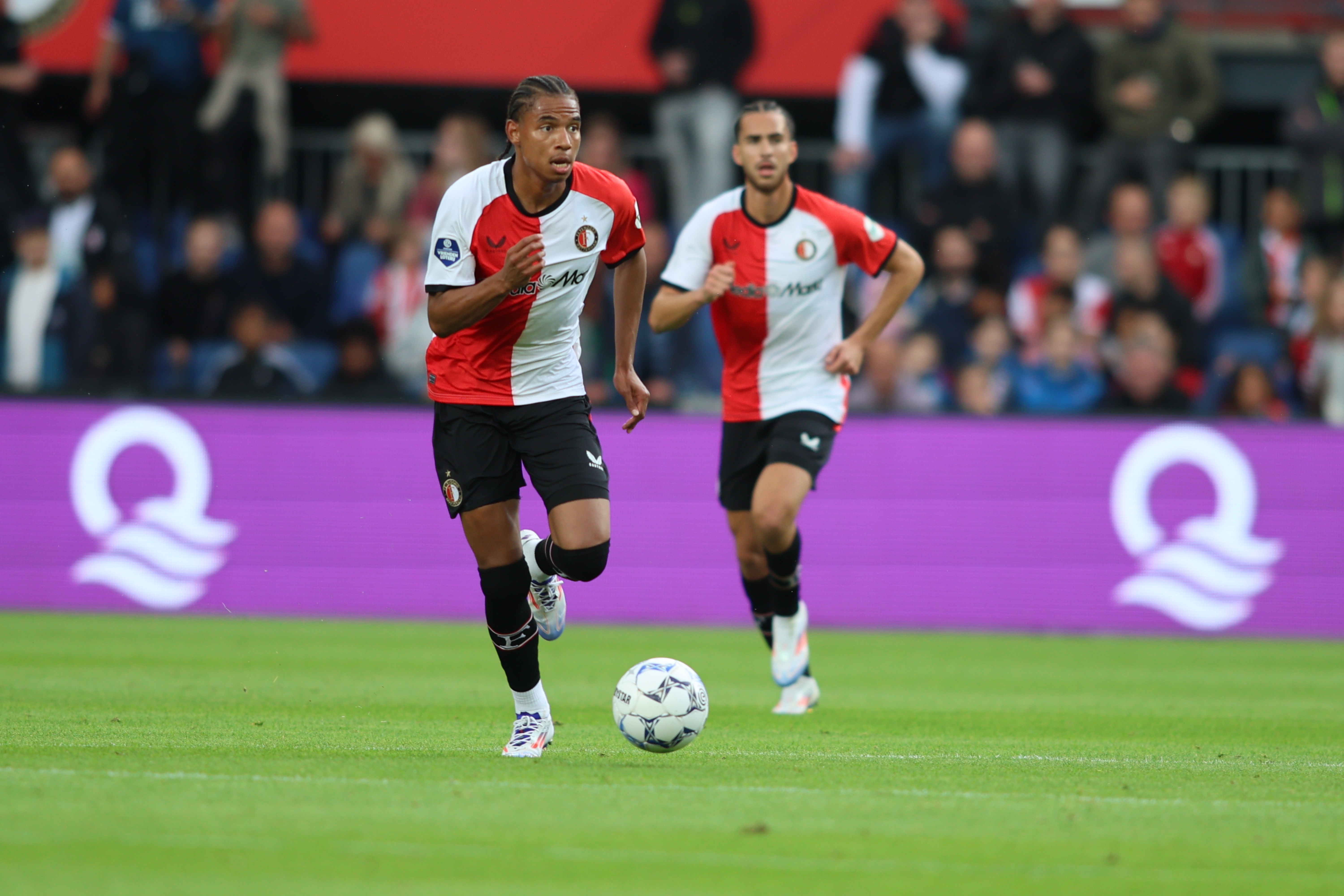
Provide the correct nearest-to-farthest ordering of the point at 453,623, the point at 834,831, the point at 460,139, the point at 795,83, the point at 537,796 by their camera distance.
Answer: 1. the point at 834,831
2. the point at 537,796
3. the point at 453,623
4. the point at 460,139
5. the point at 795,83

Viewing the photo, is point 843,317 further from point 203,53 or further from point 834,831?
point 203,53

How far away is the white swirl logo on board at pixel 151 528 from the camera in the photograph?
14.2 meters

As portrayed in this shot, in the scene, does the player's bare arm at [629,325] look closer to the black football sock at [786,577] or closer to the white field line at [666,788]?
A: the black football sock at [786,577]

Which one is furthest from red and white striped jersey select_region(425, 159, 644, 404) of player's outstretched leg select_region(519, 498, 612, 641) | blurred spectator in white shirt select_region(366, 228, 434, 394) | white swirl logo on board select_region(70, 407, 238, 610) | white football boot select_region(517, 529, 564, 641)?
blurred spectator in white shirt select_region(366, 228, 434, 394)

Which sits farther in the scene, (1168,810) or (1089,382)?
(1089,382)

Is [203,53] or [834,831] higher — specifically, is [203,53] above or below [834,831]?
above

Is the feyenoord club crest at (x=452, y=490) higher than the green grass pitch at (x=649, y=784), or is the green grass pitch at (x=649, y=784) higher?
the feyenoord club crest at (x=452, y=490)

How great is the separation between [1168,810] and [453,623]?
9.28 meters

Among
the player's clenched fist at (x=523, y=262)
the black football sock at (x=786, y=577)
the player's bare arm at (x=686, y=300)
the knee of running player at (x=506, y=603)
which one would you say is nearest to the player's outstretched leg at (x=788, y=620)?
the black football sock at (x=786, y=577)

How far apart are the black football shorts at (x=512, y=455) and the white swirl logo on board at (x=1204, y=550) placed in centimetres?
847

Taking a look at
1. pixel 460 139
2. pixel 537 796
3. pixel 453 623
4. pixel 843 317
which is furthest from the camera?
pixel 460 139

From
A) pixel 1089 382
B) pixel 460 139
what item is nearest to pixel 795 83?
pixel 460 139

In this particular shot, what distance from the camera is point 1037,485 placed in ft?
48.4

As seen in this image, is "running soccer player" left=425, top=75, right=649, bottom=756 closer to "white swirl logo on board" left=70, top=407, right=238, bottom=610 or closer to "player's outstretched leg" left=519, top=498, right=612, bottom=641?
"player's outstretched leg" left=519, top=498, right=612, bottom=641
